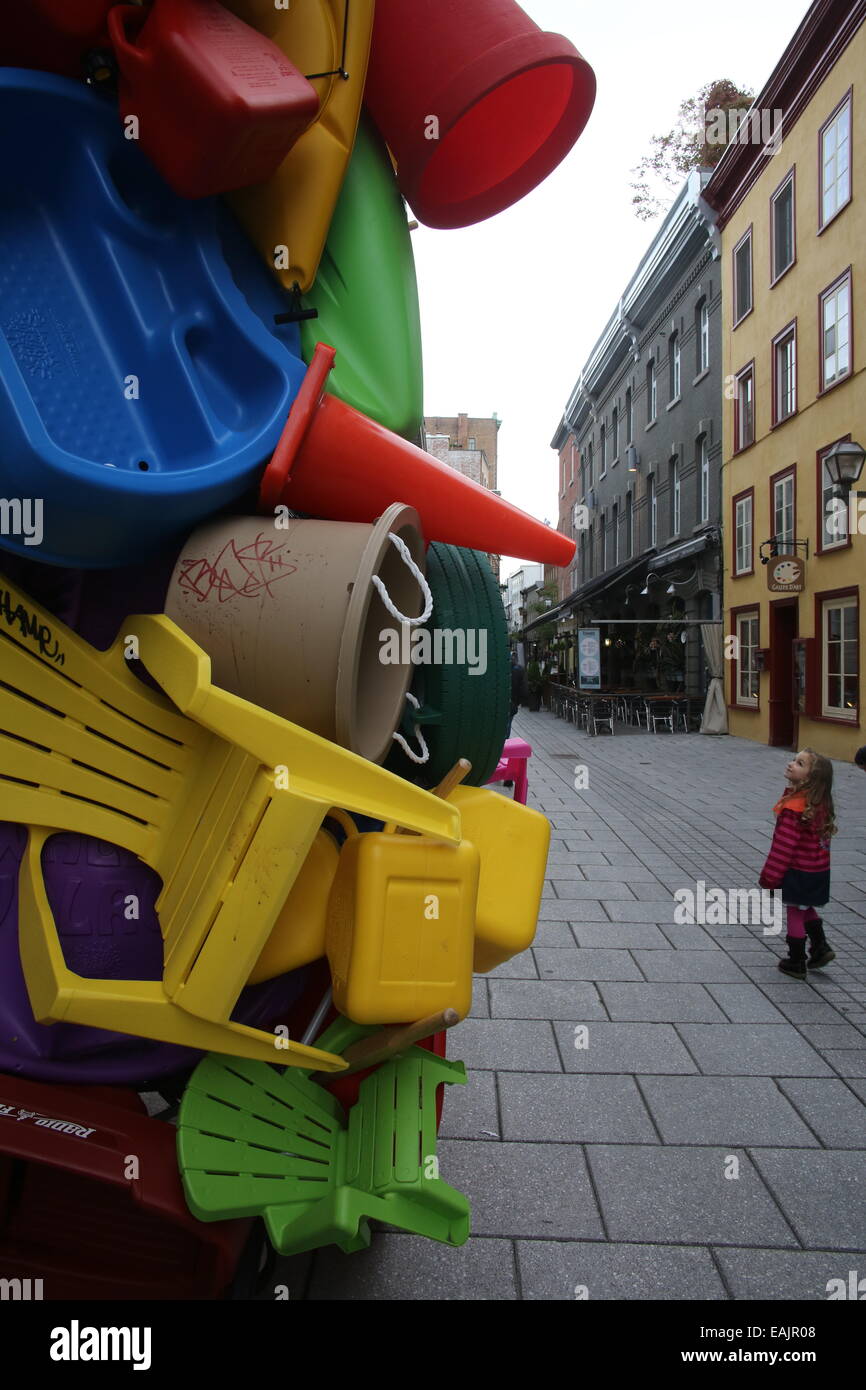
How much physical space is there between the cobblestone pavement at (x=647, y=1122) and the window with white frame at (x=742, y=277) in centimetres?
1599

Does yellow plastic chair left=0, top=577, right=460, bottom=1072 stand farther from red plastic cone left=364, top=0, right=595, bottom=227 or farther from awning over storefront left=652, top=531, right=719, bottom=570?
awning over storefront left=652, top=531, right=719, bottom=570

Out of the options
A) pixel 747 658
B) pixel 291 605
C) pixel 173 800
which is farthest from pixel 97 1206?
pixel 747 658

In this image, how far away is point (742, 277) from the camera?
61.4ft

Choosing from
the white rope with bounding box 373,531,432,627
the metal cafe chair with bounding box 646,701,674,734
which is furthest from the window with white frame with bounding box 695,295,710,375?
the white rope with bounding box 373,531,432,627

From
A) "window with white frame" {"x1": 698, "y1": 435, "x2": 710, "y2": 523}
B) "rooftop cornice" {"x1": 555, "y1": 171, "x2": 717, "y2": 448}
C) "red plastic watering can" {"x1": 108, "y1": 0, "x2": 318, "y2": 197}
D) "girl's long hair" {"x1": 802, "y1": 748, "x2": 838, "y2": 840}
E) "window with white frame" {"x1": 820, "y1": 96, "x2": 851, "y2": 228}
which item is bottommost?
"girl's long hair" {"x1": 802, "y1": 748, "x2": 838, "y2": 840}

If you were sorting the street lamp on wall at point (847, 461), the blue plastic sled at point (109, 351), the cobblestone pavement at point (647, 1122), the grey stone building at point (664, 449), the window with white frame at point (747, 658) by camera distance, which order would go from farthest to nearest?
the grey stone building at point (664, 449) → the window with white frame at point (747, 658) → the street lamp on wall at point (847, 461) → the cobblestone pavement at point (647, 1122) → the blue plastic sled at point (109, 351)

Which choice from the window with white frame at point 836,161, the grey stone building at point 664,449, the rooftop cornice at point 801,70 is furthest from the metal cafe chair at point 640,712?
the rooftop cornice at point 801,70

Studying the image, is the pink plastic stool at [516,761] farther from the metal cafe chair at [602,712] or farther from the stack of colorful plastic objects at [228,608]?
the metal cafe chair at [602,712]

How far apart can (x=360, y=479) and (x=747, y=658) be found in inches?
705

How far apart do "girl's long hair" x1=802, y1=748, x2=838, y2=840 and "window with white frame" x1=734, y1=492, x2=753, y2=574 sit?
14.1 m

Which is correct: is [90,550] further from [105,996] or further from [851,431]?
[851,431]

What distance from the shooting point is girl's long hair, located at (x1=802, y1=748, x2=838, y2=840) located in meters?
4.75

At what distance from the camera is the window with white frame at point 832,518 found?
539 inches

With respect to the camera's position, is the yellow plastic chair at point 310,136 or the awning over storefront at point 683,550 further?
the awning over storefront at point 683,550
